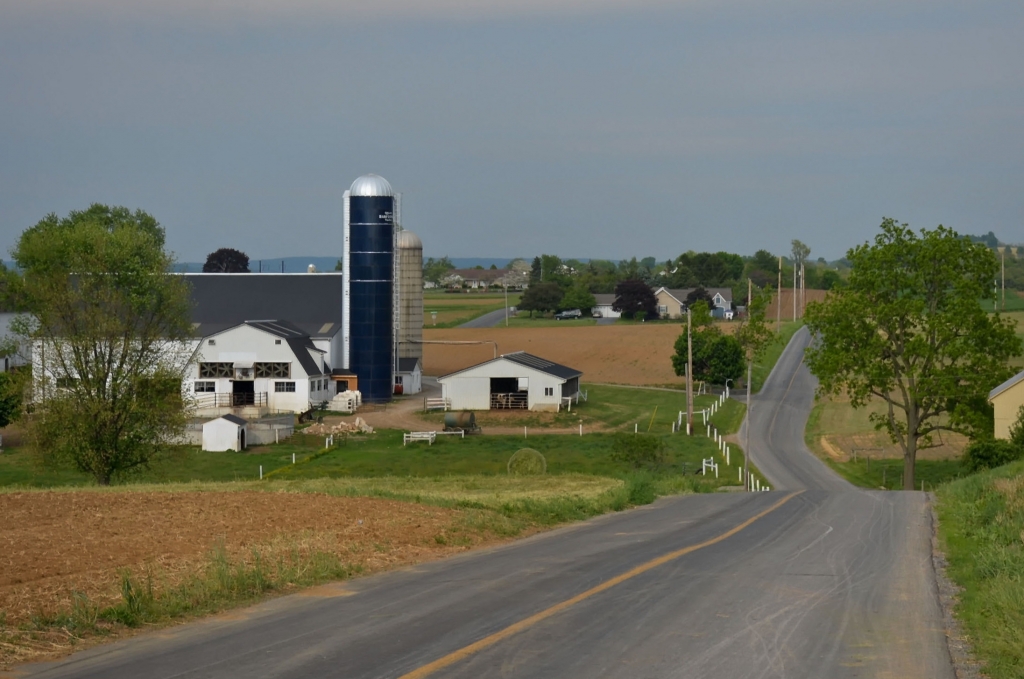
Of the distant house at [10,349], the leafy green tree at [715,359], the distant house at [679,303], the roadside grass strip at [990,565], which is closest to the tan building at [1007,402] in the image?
the roadside grass strip at [990,565]

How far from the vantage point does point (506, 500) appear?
67.4ft

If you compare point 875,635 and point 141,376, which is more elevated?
point 141,376

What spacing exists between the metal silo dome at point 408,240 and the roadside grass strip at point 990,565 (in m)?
58.6

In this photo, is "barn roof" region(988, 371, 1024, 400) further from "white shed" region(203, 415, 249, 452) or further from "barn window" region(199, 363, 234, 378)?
"barn window" region(199, 363, 234, 378)

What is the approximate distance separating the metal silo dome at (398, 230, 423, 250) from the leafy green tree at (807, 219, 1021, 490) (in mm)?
38411

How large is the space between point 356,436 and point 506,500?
3692cm

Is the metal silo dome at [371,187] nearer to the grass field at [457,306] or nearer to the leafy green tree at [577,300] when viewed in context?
the grass field at [457,306]

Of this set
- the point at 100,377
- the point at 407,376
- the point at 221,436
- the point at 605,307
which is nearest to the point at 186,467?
the point at 221,436

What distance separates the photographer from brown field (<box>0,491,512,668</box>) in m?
10.9

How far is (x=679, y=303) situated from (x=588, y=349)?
5094 cm

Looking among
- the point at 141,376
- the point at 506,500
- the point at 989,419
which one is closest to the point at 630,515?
the point at 506,500

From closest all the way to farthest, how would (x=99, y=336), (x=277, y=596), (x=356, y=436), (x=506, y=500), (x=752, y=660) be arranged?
1. (x=752, y=660)
2. (x=277, y=596)
3. (x=506, y=500)
4. (x=99, y=336)
5. (x=356, y=436)

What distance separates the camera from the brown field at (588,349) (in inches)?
3570

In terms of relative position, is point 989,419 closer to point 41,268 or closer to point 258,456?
point 258,456
